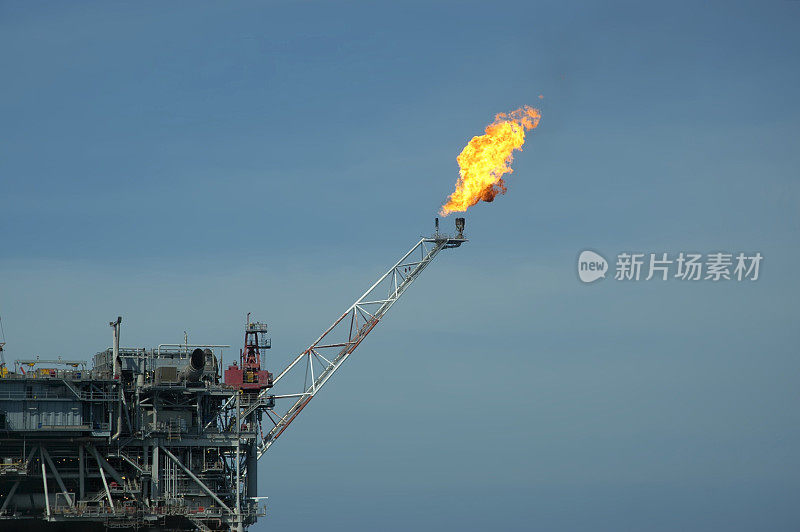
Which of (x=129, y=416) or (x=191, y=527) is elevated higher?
(x=129, y=416)

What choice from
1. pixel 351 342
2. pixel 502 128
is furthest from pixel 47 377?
pixel 502 128

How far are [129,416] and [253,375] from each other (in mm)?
13107

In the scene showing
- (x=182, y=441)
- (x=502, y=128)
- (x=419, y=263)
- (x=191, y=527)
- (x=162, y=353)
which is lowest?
(x=191, y=527)

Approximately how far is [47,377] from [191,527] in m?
19.4

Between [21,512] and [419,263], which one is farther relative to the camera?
[419,263]

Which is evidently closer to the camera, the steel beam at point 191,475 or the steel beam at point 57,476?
the steel beam at point 57,476

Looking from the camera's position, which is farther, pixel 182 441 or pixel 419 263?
pixel 419 263

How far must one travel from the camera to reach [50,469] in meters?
119

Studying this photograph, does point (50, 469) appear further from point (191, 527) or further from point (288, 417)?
point (288, 417)

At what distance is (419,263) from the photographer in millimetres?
133875

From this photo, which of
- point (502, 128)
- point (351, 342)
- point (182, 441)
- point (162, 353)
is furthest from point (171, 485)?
point (502, 128)

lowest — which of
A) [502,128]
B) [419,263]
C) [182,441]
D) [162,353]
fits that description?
[182,441]

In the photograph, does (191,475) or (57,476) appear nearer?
(57,476)

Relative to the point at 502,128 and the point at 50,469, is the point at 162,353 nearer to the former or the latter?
the point at 50,469
